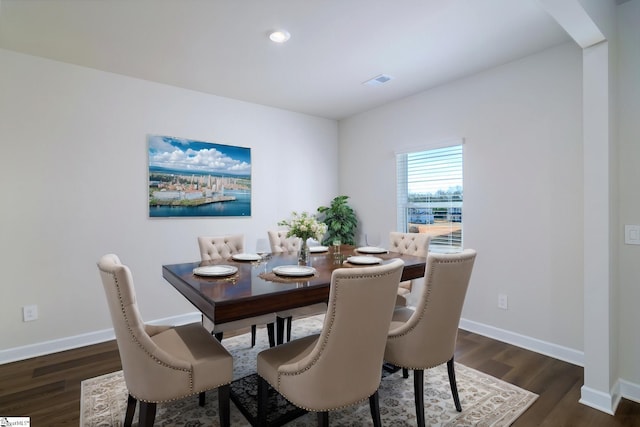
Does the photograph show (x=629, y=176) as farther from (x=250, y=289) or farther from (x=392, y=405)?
(x=250, y=289)

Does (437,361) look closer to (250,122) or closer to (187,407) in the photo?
(187,407)

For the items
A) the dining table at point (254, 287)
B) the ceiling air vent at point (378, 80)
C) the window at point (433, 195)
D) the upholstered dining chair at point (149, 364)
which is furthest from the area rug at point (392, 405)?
the ceiling air vent at point (378, 80)

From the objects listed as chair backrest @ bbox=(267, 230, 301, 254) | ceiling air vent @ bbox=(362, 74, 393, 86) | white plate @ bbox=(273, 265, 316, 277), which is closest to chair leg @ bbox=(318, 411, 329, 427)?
white plate @ bbox=(273, 265, 316, 277)

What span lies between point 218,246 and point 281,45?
191 centimetres

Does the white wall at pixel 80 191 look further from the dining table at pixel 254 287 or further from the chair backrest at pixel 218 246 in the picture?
the dining table at pixel 254 287

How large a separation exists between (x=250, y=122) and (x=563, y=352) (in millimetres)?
4162

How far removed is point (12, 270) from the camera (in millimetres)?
2838

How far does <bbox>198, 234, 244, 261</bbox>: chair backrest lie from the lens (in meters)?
2.97

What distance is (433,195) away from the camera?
3881mm

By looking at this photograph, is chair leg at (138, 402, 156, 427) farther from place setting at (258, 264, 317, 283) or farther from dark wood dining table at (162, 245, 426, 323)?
place setting at (258, 264, 317, 283)

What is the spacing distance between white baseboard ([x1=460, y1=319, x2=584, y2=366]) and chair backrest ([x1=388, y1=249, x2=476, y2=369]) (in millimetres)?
1680

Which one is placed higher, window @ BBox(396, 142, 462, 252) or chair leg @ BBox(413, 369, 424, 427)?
window @ BBox(396, 142, 462, 252)

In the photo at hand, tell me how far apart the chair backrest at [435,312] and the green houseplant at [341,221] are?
282cm

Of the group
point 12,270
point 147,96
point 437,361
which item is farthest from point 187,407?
point 147,96
